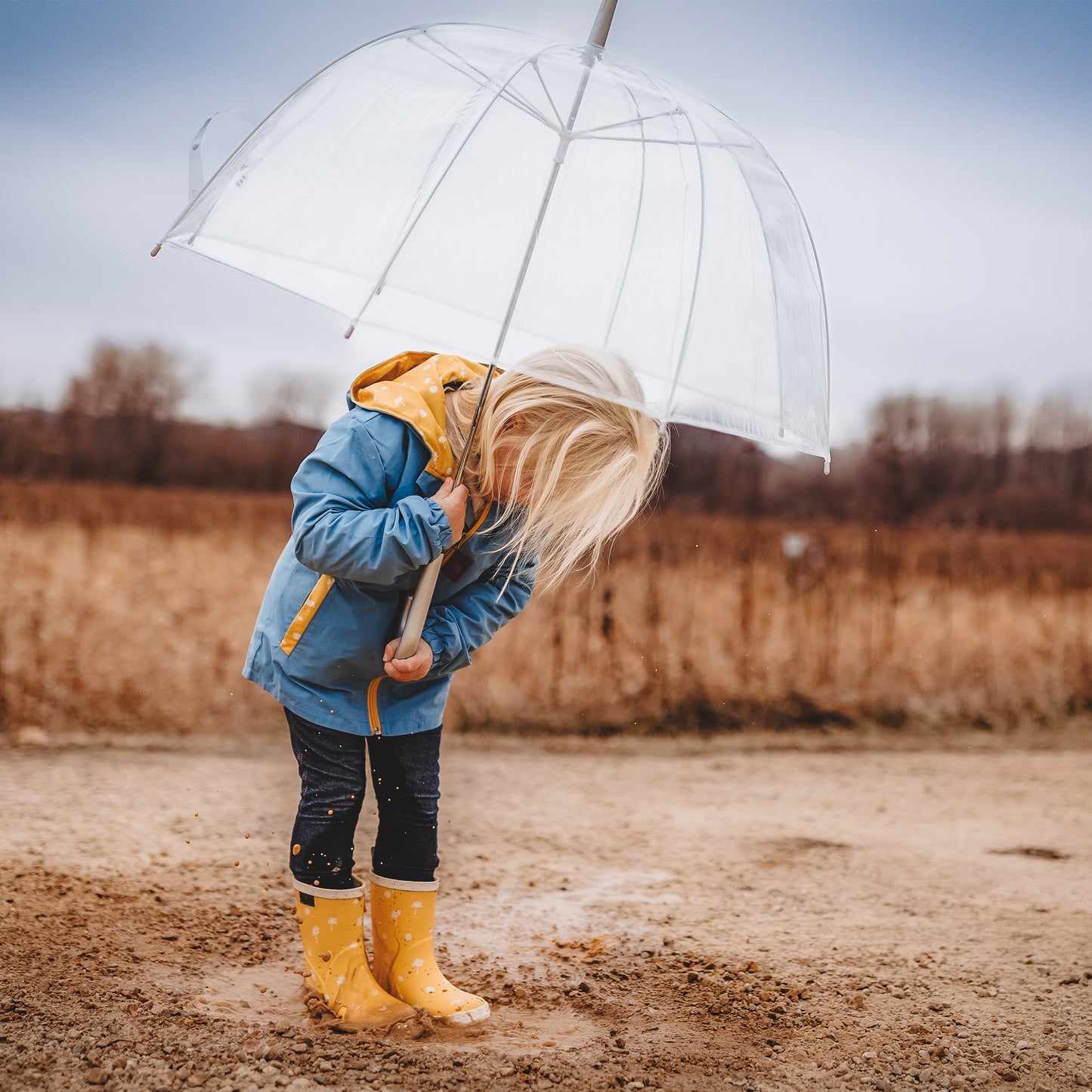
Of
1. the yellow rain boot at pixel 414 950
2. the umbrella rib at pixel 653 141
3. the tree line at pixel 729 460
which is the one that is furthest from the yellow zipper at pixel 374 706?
the tree line at pixel 729 460

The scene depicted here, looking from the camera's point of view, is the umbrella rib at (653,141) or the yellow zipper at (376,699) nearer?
the umbrella rib at (653,141)

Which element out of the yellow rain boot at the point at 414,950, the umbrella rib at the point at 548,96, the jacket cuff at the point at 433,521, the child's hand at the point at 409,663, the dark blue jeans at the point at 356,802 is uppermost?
the umbrella rib at the point at 548,96

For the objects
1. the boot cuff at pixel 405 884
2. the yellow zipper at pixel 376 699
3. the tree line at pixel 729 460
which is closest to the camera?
the yellow zipper at pixel 376 699

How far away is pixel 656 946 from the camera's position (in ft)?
10.2

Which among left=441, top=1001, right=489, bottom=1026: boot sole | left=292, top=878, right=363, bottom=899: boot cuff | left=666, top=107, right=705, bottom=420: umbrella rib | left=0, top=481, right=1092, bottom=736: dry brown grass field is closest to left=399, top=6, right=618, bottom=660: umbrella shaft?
left=666, top=107, right=705, bottom=420: umbrella rib

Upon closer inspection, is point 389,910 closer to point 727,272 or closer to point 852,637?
point 727,272

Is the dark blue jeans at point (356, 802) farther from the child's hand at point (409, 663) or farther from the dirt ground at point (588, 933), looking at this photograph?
the dirt ground at point (588, 933)

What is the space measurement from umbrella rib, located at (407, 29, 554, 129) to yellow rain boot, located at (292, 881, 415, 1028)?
64.6 inches

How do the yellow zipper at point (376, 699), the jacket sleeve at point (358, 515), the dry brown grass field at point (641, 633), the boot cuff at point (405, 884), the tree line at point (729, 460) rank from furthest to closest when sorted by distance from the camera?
the tree line at point (729, 460) < the dry brown grass field at point (641, 633) < the boot cuff at point (405, 884) < the yellow zipper at point (376, 699) < the jacket sleeve at point (358, 515)

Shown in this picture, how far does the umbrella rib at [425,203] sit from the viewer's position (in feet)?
6.77

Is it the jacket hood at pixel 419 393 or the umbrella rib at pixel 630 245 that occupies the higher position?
the umbrella rib at pixel 630 245

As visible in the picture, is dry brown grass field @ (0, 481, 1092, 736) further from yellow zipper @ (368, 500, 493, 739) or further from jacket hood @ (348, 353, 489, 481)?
jacket hood @ (348, 353, 489, 481)

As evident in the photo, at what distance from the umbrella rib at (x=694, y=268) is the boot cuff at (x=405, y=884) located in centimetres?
118

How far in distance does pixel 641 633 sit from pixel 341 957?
5015 mm
